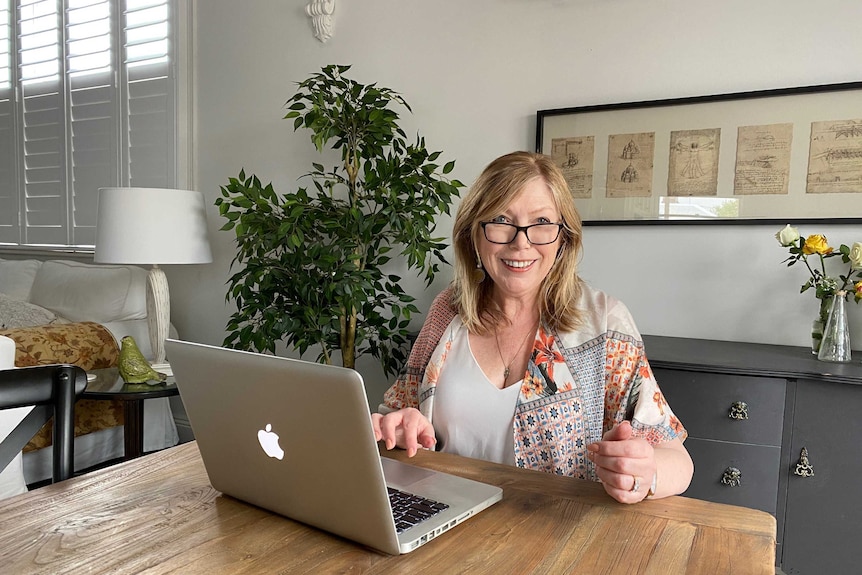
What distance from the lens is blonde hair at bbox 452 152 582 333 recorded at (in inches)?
54.3

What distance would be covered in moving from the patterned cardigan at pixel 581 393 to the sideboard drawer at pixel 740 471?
27.9 inches

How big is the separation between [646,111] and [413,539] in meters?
1.97

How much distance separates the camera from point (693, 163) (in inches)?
89.9

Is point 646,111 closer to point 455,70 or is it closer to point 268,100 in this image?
point 455,70

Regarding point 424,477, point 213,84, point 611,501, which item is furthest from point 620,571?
point 213,84

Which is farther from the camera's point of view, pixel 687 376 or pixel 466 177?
pixel 466 177

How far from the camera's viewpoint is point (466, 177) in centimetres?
273

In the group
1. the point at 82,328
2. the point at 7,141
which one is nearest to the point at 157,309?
the point at 82,328

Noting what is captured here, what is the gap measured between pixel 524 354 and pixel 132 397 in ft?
6.02

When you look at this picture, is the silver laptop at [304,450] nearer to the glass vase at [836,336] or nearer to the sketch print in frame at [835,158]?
the glass vase at [836,336]

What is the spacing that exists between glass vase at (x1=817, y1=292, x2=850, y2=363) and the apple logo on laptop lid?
1.72m

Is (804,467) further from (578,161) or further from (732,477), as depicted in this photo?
(578,161)

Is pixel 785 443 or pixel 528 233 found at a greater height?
pixel 528 233

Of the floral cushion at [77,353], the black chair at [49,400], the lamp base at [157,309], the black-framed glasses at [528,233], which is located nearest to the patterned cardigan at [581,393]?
the black-framed glasses at [528,233]
